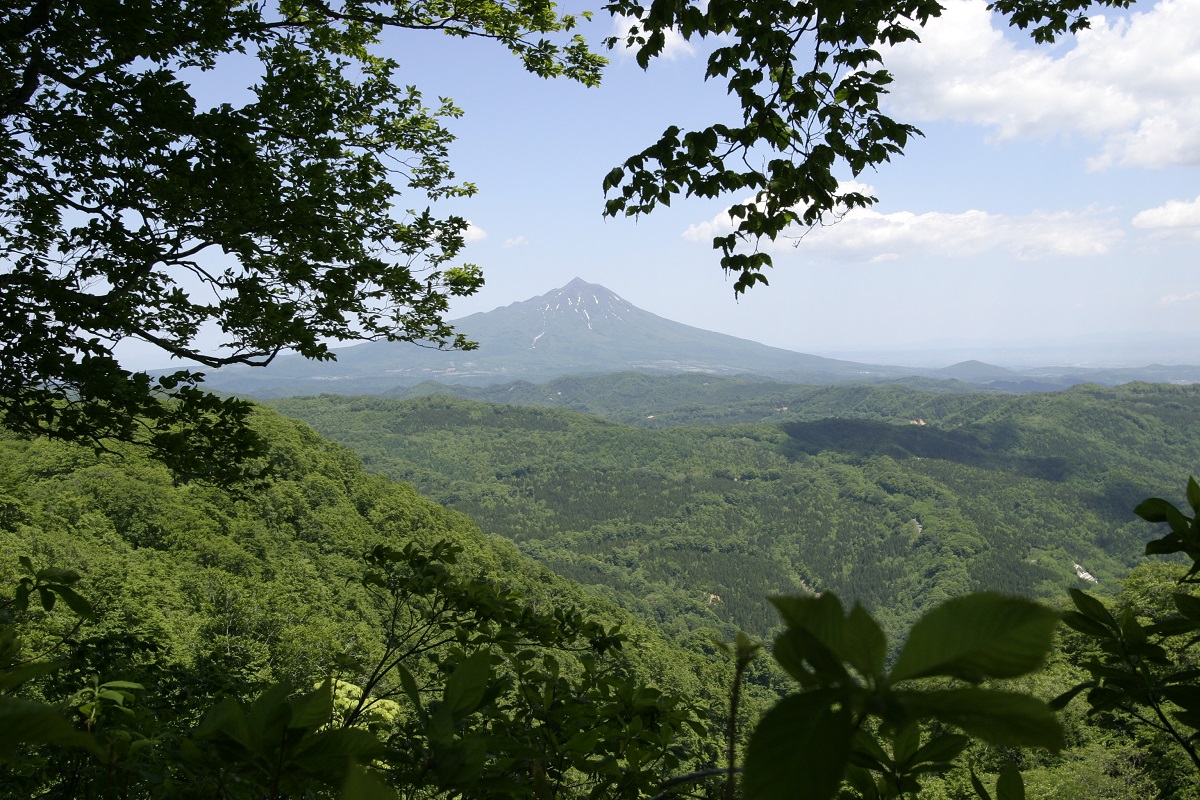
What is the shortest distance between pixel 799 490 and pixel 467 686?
6512 inches

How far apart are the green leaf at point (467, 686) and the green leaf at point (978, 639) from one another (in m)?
0.59

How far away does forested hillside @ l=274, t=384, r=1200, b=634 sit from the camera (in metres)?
114

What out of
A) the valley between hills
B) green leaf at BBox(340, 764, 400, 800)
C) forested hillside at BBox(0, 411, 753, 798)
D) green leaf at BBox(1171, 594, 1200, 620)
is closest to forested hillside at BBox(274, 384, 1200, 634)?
the valley between hills

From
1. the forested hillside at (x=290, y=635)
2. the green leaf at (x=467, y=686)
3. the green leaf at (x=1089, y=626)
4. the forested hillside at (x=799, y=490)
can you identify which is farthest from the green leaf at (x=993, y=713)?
the forested hillside at (x=799, y=490)

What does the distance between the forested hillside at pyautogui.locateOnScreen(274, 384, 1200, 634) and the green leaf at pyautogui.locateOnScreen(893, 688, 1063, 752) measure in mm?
99799

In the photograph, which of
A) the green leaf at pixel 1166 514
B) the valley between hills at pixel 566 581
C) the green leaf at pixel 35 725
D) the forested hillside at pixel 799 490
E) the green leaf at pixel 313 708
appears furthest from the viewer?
the forested hillside at pixel 799 490

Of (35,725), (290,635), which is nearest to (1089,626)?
(35,725)

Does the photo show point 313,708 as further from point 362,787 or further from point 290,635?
point 290,635

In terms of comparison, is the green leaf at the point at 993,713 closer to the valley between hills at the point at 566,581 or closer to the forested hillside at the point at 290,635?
the valley between hills at the point at 566,581

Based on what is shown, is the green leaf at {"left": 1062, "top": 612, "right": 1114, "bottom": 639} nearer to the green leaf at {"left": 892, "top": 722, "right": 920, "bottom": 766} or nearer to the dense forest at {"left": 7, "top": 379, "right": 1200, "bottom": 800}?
the dense forest at {"left": 7, "top": 379, "right": 1200, "bottom": 800}

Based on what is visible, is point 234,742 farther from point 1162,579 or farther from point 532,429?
point 532,429

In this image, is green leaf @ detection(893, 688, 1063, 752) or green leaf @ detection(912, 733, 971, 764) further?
green leaf @ detection(912, 733, 971, 764)

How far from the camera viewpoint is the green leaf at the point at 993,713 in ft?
1.20

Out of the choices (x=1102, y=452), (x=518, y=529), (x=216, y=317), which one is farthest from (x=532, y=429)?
(x=216, y=317)
